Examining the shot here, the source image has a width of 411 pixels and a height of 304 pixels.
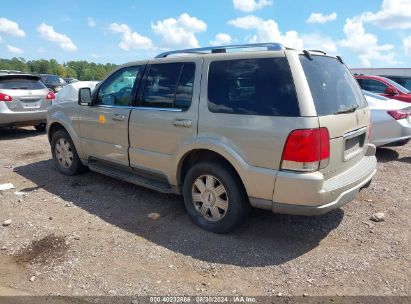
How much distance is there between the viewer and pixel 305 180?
10.2 ft

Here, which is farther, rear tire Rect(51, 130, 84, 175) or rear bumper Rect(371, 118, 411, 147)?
rear bumper Rect(371, 118, 411, 147)

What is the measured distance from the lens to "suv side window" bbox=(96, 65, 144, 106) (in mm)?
4621

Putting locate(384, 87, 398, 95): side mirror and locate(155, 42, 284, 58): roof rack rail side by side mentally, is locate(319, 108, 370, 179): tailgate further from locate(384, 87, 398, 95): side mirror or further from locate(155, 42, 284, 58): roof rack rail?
locate(384, 87, 398, 95): side mirror

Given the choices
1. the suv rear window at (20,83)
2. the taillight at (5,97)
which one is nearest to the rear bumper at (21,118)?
the taillight at (5,97)

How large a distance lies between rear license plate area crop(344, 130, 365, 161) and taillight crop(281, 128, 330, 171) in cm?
44

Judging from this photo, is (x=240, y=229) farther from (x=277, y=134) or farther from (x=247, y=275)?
(x=277, y=134)

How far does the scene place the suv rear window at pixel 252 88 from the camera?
10.5ft

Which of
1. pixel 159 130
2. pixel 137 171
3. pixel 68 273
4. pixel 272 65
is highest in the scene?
pixel 272 65

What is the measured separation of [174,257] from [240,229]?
89cm

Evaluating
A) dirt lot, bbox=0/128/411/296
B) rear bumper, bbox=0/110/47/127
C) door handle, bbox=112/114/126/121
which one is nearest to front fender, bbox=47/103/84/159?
dirt lot, bbox=0/128/411/296

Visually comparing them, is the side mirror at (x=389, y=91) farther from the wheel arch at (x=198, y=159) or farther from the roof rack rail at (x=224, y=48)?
the wheel arch at (x=198, y=159)

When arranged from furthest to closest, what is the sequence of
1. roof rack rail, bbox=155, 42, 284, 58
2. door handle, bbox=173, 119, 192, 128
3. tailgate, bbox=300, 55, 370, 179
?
door handle, bbox=173, 119, 192, 128, roof rack rail, bbox=155, 42, 284, 58, tailgate, bbox=300, 55, 370, 179

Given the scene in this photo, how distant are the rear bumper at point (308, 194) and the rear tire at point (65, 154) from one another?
11.2 ft

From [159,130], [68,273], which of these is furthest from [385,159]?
[68,273]
